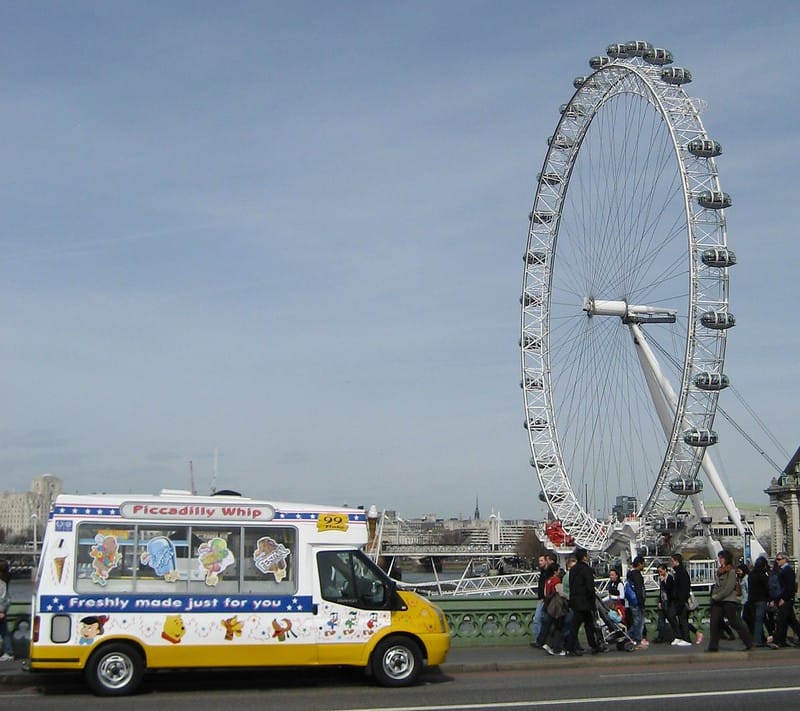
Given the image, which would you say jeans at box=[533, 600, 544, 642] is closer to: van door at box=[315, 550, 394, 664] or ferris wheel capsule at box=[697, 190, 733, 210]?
van door at box=[315, 550, 394, 664]

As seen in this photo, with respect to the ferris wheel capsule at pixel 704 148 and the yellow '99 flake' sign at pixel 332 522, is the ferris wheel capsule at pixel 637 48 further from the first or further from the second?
the yellow '99 flake' sign at pixel 332 522

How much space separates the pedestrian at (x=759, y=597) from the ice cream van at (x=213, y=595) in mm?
7830

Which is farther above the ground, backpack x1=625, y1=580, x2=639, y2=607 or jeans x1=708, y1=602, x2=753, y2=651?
backpack x1=625, y1=580, x2=639, y2=607

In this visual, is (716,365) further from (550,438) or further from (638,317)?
(550,438)

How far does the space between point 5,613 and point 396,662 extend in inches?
262

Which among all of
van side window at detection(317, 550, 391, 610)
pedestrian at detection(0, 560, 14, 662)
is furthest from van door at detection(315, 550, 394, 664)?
pedestrian at detection(0, 560, 14, 662)

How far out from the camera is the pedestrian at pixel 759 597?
72.5ft

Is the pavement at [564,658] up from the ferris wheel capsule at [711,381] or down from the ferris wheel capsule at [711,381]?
down

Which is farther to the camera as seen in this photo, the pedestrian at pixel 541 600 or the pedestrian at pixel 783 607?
the pedestrian at pixel 783 607

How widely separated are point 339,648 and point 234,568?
1.94 metres

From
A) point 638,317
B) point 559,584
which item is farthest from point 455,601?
point 638,317

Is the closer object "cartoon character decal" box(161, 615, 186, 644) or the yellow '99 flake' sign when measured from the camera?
"cartoon character decal" box(161, 615, 186, 644)

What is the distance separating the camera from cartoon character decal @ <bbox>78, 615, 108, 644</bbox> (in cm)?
1595

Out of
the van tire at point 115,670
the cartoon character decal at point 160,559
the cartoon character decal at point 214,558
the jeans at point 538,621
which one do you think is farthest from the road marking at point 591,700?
the jeans at point 538,621
